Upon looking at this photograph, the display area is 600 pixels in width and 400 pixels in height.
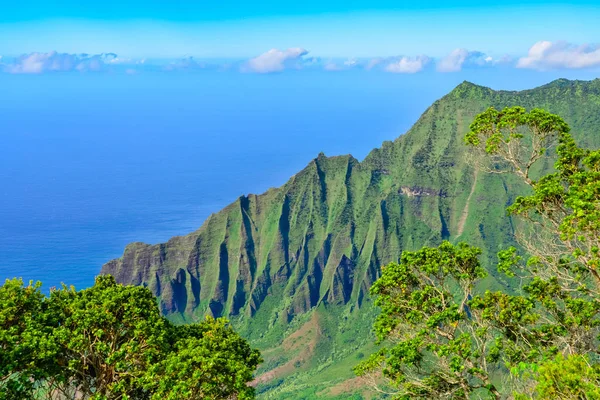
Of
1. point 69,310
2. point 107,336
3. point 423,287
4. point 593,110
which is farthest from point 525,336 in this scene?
point 593,110

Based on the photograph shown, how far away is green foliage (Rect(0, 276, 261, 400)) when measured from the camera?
22656 millimetres

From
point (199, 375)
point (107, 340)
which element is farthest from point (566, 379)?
point (107, 340)

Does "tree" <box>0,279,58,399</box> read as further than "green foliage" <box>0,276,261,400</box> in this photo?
No

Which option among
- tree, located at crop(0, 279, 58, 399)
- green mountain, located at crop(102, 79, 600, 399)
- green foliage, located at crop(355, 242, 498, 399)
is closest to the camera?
tree, located at crop(0, 279, 58, 399)

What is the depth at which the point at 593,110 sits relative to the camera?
6083 inches

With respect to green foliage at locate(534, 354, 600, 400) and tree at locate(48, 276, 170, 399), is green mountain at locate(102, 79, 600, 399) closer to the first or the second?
tree at locate(48, 276, 170, 399)

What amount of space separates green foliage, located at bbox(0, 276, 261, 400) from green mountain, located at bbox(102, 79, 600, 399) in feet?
365

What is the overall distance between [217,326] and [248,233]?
122 metres

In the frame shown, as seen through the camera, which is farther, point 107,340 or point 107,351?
point 107,340

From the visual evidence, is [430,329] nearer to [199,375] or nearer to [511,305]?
[511,305]

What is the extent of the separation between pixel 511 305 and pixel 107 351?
1676 centimetres

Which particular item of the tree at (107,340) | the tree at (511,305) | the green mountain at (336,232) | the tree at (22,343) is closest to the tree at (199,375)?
the tree at (107,340)

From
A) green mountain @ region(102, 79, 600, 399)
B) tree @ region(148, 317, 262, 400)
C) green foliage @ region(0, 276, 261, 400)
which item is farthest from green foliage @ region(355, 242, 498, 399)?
green mountain @ region(102, 79, 600, 399)

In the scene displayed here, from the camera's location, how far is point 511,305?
24.0 m
